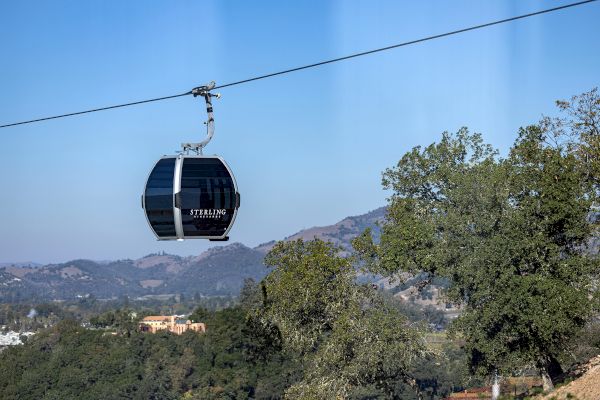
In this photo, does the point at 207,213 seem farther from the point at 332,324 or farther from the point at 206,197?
the point at 332,324

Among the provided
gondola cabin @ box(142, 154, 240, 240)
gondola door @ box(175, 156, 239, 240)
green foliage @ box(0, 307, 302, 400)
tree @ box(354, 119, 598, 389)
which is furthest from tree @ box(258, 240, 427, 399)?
green foliage @ box(0, 307, 302, 400)

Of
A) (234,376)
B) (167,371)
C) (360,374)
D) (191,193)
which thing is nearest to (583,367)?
(360,374)

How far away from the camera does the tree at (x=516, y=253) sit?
2906 centimetres

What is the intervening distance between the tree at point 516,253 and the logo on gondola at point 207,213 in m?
14.4

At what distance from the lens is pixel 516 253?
29.5m

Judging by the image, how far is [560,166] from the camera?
3073 centimetres

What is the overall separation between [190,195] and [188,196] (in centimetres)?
4

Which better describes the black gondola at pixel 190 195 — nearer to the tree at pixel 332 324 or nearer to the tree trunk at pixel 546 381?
the tree trunk at pixel 546 381

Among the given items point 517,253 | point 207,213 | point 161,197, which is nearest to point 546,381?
point 517,253

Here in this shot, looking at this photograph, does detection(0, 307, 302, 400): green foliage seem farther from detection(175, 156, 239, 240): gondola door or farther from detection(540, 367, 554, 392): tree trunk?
detection(175, 156, 239, 240): gondola door

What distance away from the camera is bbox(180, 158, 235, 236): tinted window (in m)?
16.9

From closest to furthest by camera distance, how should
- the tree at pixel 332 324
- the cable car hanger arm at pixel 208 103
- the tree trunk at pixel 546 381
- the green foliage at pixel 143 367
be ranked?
the cable car hanger arm at pixel 208 103 → the tree trunk at pixel 546 381 → the tree at pixel 332 324 → the green foliage at pixel 143 367

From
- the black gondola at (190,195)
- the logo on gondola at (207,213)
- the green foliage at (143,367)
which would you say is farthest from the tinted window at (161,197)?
the green foliage at (143,367)

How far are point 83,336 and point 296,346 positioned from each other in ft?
298
